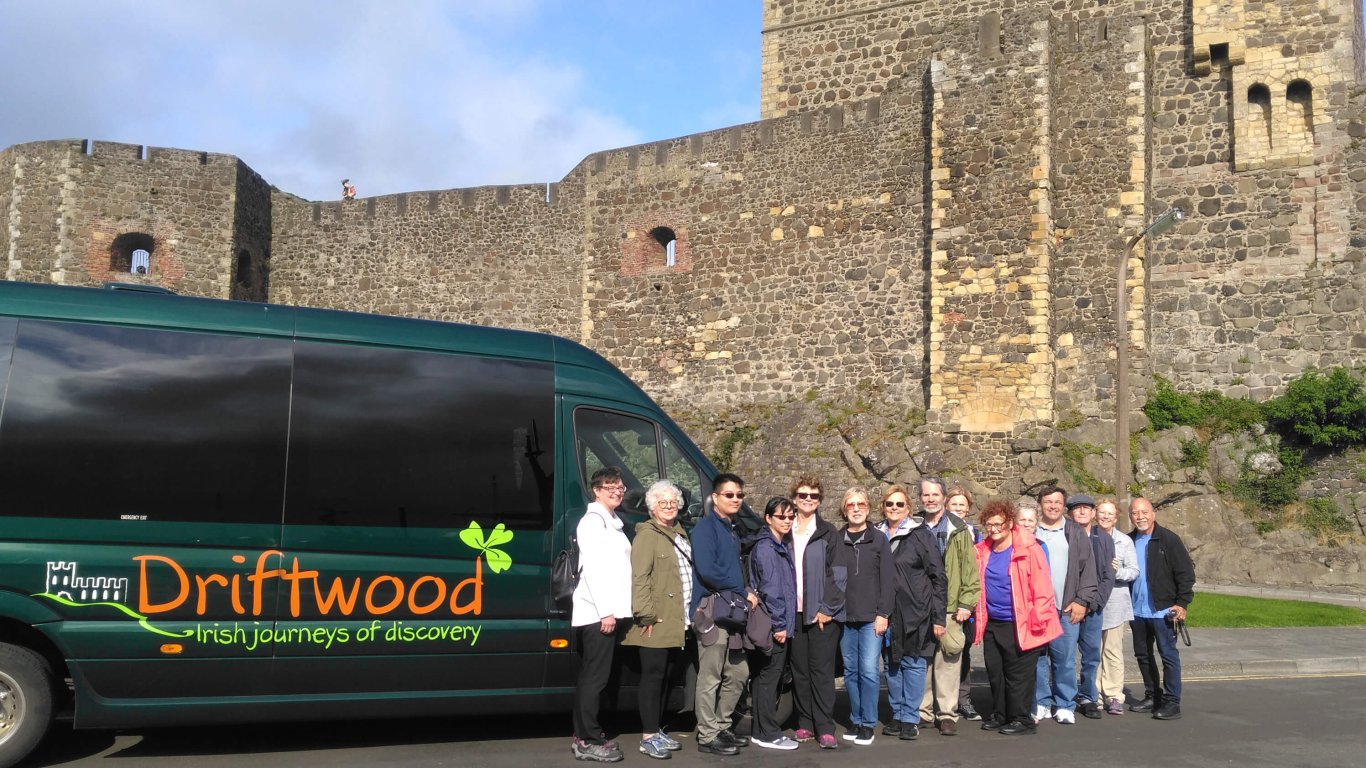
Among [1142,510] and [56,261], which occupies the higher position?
[56,261]

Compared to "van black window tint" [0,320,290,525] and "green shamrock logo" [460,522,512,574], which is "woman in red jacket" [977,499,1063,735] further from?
"van black window tint" [0,320,290,525]

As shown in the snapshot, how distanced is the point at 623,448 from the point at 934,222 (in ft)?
40.6

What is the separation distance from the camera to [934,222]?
18969 mm

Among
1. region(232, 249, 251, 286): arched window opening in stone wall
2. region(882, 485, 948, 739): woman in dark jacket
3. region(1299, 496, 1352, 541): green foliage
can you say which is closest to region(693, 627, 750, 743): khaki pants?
region(882, 485, 948, 739): woman in dark jacket

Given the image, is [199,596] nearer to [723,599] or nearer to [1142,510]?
[723,599]

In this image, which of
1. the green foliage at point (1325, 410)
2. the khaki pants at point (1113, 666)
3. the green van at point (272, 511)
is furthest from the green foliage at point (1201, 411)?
the green van at point (272, 511)

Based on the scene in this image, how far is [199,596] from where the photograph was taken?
6.71 meters

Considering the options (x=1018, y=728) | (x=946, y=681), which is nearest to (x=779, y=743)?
(x=946, y=681)

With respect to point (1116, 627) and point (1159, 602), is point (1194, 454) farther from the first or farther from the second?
point (1116, 627)

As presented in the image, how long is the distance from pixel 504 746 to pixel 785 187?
16135 mm

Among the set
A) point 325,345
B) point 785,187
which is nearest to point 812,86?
point 785,187

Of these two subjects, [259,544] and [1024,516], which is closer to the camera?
[259,544]

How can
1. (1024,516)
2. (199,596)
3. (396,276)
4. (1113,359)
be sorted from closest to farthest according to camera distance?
(199,596) < (1024,516) < (1113,359) < (396,276)

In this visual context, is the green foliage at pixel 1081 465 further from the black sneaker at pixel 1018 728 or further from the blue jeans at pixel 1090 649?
the black sneaker at pixel 1018 728
